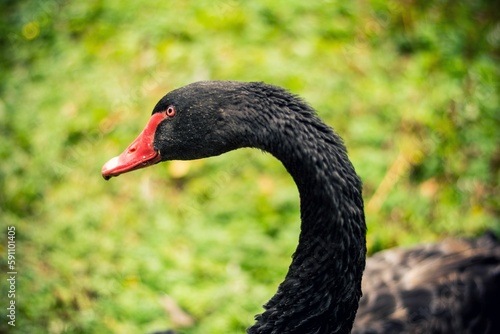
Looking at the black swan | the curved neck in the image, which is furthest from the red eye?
the curved neck

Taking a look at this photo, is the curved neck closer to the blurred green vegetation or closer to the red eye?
the red eye

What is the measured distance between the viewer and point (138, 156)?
2.51m

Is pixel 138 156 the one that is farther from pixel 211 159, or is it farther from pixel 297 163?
pixel 211 159

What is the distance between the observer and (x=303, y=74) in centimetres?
504

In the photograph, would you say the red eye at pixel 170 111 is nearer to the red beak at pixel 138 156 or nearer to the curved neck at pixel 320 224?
the red beak at pixel 138 156

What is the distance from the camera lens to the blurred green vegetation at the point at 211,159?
3.80 meters

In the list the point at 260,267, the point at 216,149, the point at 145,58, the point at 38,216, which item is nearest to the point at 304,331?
the point at 216,149

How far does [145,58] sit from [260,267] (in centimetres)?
214

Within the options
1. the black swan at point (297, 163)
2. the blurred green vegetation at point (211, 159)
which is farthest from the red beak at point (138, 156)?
the blurred green vegetation at point (211, 159)

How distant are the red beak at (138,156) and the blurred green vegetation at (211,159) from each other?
139cm

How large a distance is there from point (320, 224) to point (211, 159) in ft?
7.64

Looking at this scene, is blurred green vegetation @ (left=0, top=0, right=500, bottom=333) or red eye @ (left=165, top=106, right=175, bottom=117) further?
blurred green vegetation @ (left=0, top=0, right=500, bottom=333)

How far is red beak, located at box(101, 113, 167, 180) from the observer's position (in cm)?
250

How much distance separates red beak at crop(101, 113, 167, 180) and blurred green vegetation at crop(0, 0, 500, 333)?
4.55 feet
